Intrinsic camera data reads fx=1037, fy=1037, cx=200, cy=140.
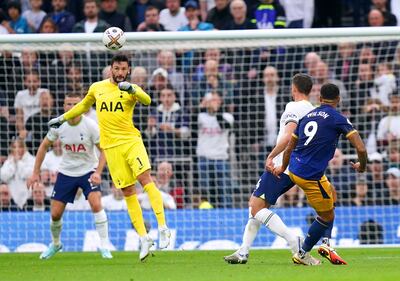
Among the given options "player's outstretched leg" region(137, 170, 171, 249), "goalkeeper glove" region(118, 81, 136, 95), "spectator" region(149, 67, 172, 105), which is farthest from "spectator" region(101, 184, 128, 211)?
"goalkeeper glove" region(118, 81, 136, 95)

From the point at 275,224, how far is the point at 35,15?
10848mm

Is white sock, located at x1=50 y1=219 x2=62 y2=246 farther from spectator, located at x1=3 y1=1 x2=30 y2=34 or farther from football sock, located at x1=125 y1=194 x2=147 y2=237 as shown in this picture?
spectator, located at x1=3 y1=1 x2=30 y2=34

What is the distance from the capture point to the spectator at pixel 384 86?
18.3 m

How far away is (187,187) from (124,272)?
264 inches

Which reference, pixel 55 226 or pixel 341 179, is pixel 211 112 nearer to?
pixel 341 179

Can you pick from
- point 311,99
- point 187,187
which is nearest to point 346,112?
point 311,99

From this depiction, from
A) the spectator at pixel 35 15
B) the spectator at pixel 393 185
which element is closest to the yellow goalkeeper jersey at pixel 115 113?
the spectator at pixel 393 185

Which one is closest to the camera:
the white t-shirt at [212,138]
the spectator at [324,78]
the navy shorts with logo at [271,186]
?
the navy shorts with logo at [271,186]

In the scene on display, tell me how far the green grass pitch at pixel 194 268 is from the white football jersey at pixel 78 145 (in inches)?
51.3

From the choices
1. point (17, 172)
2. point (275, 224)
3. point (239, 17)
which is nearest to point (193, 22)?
point (239, 17)

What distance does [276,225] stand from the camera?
12.2 meters

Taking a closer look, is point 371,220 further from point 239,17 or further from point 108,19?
point 108,19

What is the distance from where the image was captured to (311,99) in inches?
727

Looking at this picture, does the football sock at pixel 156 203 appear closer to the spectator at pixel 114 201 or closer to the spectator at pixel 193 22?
the spectator at pixel 114 201
